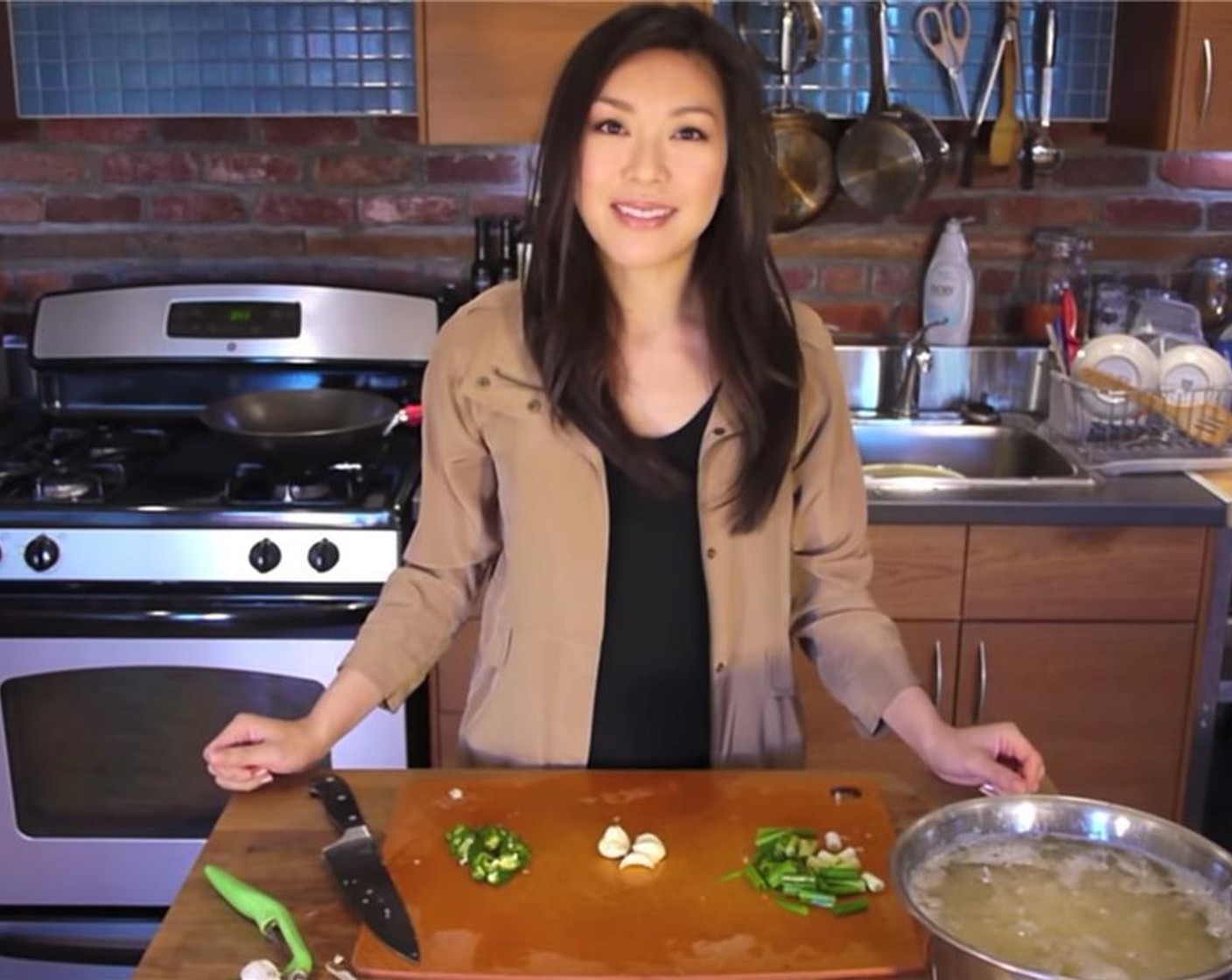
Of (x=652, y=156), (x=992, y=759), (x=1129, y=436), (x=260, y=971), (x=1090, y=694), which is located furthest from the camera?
(x=1129, y=436)

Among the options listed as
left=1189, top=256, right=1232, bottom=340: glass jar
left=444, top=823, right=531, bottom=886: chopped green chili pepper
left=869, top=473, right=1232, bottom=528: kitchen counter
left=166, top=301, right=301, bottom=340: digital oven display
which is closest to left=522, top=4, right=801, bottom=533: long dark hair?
left=444, top=823, right=531, bottom=886: chopped green chili pepper

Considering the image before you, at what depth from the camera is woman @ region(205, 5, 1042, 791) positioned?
134 centimetres

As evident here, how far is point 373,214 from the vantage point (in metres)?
2.67

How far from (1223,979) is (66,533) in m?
1.75

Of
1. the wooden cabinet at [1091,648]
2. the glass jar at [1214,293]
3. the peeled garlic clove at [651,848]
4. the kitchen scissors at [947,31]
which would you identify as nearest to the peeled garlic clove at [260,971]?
the peeled garlic clove at [651,848]

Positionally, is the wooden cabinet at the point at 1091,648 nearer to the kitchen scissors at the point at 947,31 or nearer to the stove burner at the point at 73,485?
the kitchen scissors at the point at 947,31

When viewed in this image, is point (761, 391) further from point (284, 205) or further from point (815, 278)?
point (284, 205)

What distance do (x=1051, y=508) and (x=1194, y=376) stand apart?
1.54 ft

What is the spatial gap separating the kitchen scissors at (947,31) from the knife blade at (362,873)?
5.94 feet

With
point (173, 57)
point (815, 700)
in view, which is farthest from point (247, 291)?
point (815, 700)

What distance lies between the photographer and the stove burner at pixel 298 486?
2.14 metres

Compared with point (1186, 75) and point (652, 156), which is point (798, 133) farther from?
point (652, 156)

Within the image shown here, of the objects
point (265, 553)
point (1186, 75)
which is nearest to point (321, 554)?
point (265, 553)

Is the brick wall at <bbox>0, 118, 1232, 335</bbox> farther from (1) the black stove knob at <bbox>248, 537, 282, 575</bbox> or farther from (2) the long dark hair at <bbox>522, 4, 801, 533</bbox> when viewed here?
(2) the long dark hair at <bbox>522, 4, 801, 533</bbox>
